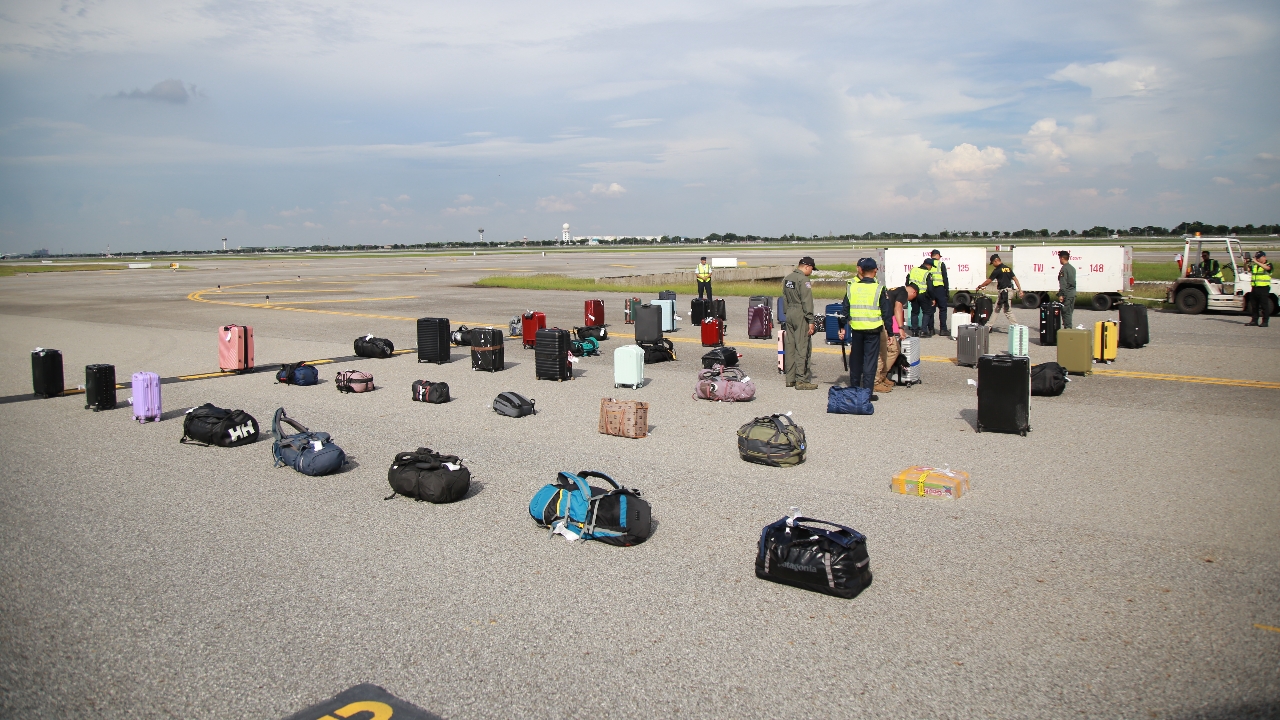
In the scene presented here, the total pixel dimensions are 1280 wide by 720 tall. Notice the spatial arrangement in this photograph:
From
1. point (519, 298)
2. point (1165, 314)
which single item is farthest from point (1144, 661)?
point (519, 298)

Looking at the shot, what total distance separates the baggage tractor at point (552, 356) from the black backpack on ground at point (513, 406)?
2.67 metres

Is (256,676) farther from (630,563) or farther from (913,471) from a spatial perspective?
(913,471)

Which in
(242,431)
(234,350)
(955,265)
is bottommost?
(242,431)

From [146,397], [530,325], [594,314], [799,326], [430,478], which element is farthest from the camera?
[594,314]

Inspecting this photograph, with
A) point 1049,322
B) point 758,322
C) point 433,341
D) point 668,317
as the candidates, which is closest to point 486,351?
point 433,341

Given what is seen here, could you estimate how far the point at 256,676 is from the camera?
4.68 m

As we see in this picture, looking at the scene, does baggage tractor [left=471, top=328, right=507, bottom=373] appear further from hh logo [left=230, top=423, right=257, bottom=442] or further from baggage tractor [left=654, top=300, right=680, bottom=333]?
baggage tractor [left=654, top=300, right=680, bottom=333]

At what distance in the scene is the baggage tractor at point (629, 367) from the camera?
13656mm

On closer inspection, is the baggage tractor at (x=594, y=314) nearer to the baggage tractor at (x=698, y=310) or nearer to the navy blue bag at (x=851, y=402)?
the baggage tractor at (x=698, y=310)

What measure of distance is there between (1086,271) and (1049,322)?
9.86 metres

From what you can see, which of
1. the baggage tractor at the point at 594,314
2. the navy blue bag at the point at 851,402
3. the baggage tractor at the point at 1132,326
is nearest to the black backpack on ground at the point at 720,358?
the navy blue bag at the point at 851,402

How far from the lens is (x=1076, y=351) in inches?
553

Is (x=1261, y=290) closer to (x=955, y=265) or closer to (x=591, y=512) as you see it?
(x=955, y=265)

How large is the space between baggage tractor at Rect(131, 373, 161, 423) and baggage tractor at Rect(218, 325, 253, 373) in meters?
4.22
